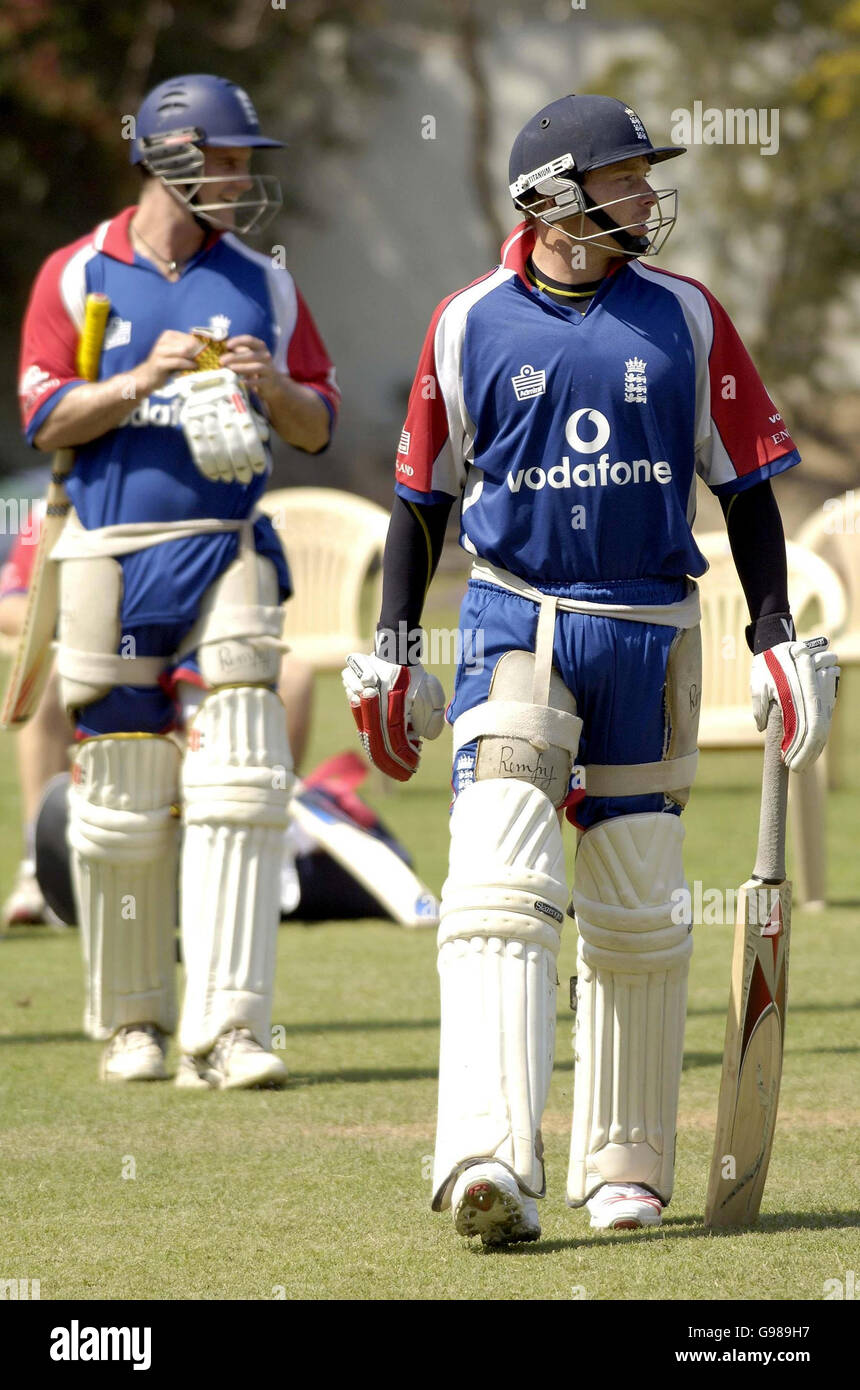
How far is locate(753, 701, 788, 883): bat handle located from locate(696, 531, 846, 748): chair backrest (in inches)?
137

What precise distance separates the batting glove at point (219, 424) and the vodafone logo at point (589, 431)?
147cm

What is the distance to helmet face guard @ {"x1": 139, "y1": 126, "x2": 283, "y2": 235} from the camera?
5414mm

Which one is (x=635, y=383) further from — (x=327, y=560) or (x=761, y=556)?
(x=327, y=560)

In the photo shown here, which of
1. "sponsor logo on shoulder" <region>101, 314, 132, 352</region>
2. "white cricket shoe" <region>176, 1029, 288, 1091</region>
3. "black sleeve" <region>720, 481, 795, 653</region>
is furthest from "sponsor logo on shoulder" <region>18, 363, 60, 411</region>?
"black sleeve" <region>720, 481, 795, 653</region>

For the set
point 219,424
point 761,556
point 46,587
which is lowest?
point 761,556

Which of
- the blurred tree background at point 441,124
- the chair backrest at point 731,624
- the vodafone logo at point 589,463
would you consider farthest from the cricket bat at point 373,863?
the blurred tree background at point 441,124

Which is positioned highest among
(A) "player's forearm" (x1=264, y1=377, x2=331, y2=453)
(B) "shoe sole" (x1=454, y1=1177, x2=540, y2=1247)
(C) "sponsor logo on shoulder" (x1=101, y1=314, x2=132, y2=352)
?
(C) "sponsor logo on shoulder" (x1=101, y1=314, x2=132, y2=352)

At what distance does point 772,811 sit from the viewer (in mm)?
4008

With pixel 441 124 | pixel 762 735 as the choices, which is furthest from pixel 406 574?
pixel 441 124

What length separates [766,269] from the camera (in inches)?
1118

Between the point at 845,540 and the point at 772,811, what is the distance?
19.1 ft

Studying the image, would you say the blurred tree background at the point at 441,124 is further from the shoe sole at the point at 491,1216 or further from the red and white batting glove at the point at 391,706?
the shoe sole at the point at 491,1216

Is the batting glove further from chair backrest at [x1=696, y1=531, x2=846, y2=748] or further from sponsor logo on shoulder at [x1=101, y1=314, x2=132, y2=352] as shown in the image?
chair backrest at [x1=696, y1=531, x2=846, y2=748]

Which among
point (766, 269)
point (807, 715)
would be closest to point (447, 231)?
point (766, 269)
